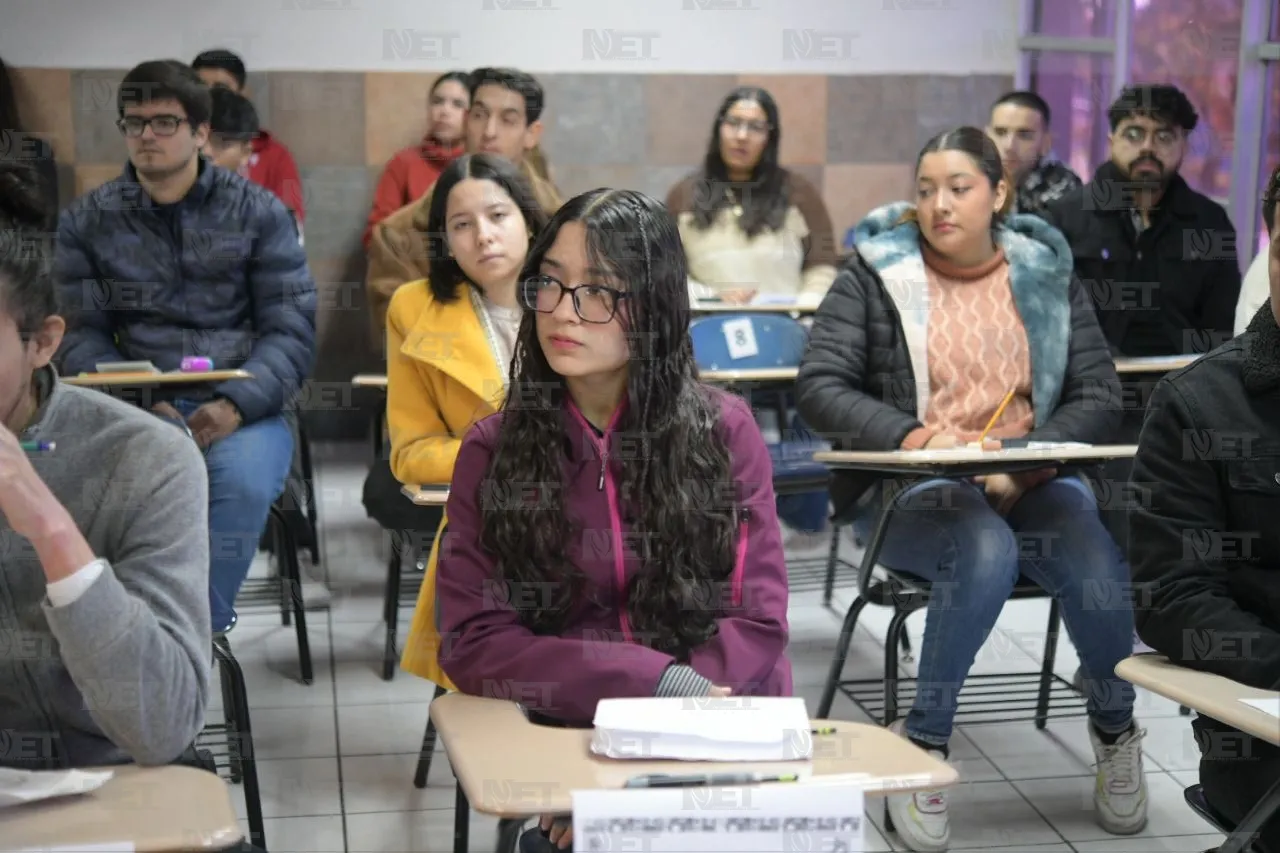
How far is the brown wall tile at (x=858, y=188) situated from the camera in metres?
6.84

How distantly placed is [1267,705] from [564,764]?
803 millimetres

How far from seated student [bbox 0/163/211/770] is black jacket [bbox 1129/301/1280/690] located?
50.3 inches

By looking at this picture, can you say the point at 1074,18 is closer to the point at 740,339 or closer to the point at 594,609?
the point at 740,339

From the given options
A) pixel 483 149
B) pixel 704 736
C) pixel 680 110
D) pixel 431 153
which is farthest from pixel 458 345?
pixel 680 110

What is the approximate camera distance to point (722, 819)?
1.46 metres

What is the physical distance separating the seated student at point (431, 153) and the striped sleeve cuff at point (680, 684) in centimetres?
421

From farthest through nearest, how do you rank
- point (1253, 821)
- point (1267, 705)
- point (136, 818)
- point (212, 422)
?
point (212, 422)
point (1253, 821)
point (1267, 705)
point (136, 818)

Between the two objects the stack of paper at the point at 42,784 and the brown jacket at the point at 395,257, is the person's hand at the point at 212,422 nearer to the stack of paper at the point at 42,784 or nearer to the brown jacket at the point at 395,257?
the brown jacket at the point at 395,257

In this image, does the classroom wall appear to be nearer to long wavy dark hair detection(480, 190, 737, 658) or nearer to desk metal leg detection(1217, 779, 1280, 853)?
long wavy dark hair detection(480, 190, 737, 658)

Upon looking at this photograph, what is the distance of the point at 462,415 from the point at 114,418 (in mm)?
1444

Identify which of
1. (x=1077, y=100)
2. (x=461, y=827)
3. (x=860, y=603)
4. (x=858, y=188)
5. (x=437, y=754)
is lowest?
(x=437, y=754)

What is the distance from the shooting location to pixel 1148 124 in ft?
14.8

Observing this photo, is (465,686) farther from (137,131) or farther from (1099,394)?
(137,131)

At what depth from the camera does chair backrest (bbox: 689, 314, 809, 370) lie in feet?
13.7
